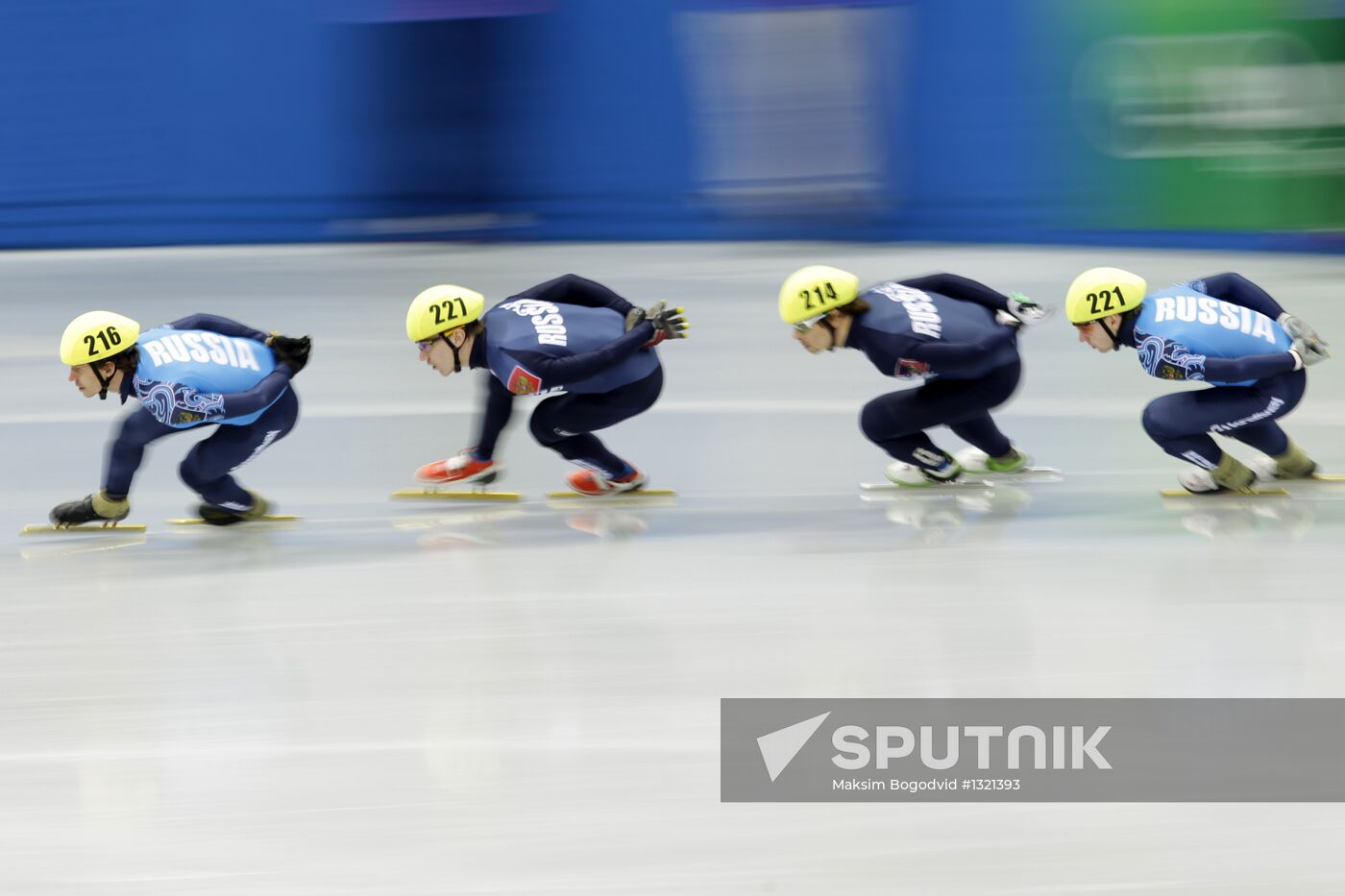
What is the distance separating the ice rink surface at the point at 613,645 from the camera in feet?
12.4

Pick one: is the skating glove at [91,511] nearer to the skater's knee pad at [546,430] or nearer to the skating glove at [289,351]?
the skating glove at [289,351]

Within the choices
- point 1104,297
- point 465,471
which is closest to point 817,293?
point 1104,297

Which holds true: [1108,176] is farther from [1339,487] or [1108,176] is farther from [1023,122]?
[1339,487]

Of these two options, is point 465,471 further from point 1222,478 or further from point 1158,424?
point 1222,478

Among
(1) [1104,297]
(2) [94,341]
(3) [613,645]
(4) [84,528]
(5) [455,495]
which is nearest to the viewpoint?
(3) [613,645]

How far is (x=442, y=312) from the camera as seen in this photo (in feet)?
20.6

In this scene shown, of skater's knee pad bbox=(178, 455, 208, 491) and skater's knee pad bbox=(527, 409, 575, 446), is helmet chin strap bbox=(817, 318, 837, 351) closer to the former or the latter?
skater's knee pad bbox=(527, 409, 575, 446)

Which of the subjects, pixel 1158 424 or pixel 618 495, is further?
pixel 618 495

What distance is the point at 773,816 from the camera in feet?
13.0

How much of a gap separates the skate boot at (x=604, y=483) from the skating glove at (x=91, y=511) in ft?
6.41

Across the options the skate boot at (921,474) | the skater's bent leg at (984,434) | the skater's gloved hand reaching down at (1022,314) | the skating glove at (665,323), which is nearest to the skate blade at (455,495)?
the skating glove at (665,323)

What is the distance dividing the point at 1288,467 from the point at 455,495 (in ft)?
12.1

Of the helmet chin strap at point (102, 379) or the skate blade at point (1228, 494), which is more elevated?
the helmet chin strap at point (102, 379)

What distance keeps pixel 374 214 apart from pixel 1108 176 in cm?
651
